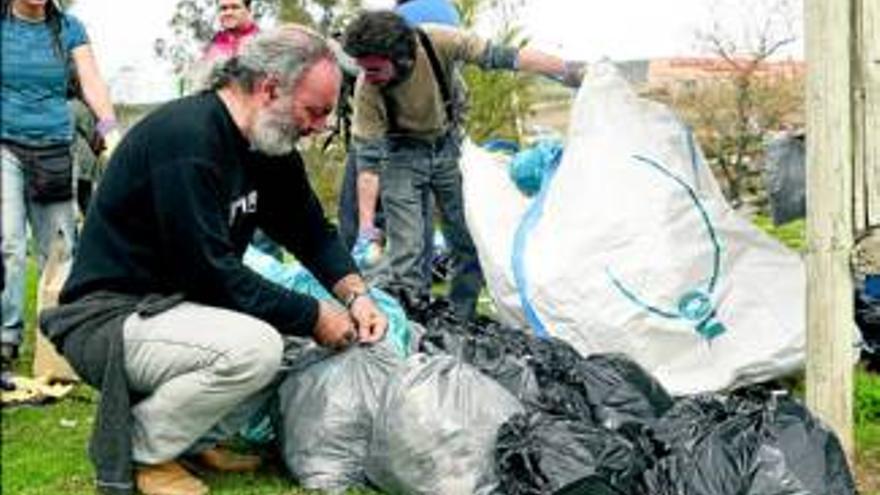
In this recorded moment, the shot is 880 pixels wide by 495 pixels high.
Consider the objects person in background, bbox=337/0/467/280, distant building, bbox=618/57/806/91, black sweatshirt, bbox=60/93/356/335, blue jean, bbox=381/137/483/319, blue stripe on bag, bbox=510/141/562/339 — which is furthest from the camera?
distant building, bbox=618/57/806/91

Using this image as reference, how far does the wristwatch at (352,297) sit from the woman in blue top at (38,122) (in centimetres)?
148

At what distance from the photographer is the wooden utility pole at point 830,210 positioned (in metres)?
3.98

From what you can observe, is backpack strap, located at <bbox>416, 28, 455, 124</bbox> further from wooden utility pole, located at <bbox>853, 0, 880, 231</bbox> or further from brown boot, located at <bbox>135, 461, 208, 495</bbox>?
brown boot, located at <bbox>135, 461, 208, 495</bbox>

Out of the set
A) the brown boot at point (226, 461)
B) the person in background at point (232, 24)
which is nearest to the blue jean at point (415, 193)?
the person in background at point (232, 24)

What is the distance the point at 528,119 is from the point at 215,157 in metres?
17.0

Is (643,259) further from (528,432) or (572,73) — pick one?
(528,432)

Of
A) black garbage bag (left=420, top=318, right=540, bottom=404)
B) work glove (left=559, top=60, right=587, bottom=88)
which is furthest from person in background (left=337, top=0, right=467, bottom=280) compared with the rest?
black garbage bag (left=420, top=318, right=540, bottom=404)

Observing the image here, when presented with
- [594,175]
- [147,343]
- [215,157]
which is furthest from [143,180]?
[594,175]

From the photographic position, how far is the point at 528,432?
375cm

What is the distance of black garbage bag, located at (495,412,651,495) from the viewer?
3.54 metres

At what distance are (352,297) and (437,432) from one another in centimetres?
63

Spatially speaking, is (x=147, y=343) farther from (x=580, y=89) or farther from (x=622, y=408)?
(x=580, y=89)

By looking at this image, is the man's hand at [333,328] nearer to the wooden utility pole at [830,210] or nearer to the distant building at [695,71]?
the wooden utility pole at [830,210]

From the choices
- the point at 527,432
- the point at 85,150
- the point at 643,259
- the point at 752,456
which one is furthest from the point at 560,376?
the point at 85,150
